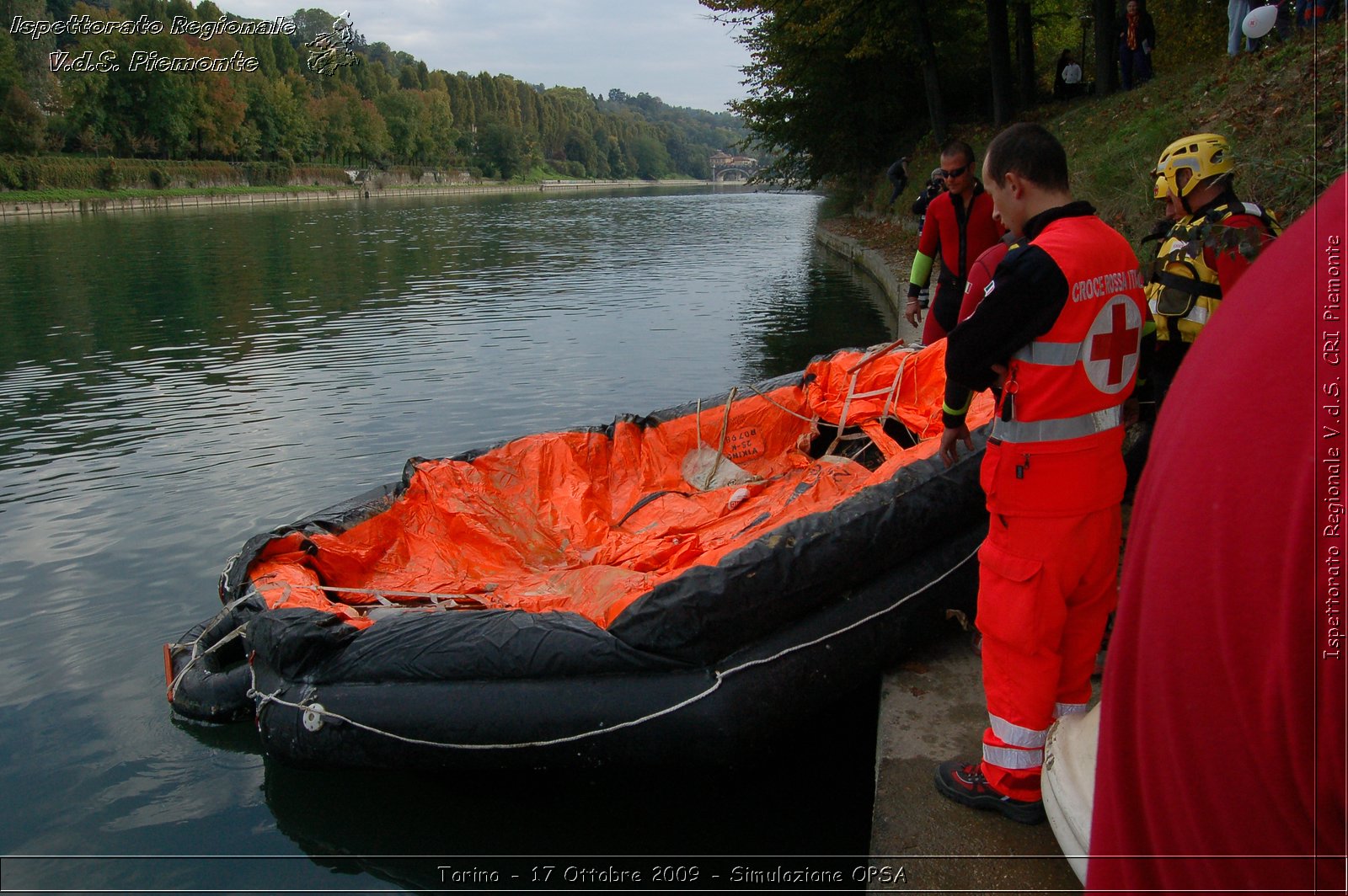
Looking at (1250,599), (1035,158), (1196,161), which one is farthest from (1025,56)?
(1250,599)

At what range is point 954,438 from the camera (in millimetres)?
3609

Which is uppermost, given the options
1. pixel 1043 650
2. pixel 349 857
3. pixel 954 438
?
pixel 954 438

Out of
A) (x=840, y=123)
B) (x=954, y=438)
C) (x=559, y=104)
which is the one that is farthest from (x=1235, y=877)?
(x=559, y=104)

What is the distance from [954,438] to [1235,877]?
301cm

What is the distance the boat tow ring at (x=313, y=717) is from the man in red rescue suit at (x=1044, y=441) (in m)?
2.92

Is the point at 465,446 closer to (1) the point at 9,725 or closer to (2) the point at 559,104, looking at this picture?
(1) the point at 9,725

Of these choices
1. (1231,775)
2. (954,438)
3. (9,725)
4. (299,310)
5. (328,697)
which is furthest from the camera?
(299,310)

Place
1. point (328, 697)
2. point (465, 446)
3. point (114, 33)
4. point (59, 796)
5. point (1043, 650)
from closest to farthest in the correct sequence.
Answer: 1. point (1043, 650)
2. point (328, 697)
3. point (59, 796)
4. point (465, 446)
5. point (114, 33)

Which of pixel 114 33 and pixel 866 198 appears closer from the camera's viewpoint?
pixel 866 198

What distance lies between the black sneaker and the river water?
114 cm

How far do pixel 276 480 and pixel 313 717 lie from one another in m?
5.07

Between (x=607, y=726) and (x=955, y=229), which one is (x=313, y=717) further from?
(x=955, y=229)

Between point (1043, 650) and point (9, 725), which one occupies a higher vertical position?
point (1043, 650)

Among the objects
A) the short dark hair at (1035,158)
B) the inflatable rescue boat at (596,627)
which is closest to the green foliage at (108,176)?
the inflatable rescue boat at (596,627)
